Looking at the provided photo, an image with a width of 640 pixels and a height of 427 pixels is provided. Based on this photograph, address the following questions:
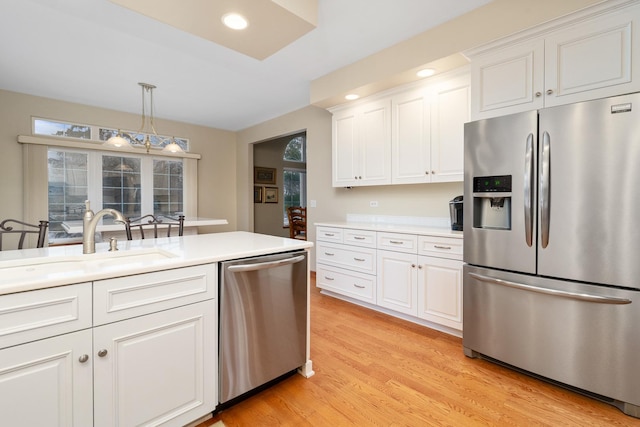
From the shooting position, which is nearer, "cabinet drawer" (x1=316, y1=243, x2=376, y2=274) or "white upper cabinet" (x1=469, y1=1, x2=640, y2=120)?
"white upper cabinet" (x1=469, y1=1, x2=640, y2=120)

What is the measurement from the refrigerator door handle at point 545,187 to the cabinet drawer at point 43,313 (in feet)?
7.98

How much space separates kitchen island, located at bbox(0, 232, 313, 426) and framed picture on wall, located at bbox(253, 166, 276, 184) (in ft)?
15.4

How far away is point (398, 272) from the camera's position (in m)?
2.85

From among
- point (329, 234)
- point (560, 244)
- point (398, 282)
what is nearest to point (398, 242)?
point (398, 282)

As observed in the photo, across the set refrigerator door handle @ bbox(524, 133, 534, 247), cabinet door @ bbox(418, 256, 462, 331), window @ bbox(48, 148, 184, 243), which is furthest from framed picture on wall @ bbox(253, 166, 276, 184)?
refrigerator door handle @ bbox(524, 133, 534, 247)

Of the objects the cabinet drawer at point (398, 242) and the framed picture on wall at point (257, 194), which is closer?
the cabinet drawer at point (398, 242)

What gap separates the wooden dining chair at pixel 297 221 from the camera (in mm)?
5422

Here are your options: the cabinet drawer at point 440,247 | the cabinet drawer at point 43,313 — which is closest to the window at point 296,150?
the cabinet drawer at point 440,247

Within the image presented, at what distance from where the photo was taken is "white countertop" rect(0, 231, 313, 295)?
1.10m

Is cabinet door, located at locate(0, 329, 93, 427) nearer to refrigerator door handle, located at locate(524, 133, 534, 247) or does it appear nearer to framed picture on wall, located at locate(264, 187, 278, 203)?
refrigerator door handle, located at locate(524, 133, 534, 247)

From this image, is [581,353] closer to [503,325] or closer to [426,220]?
[503,325]

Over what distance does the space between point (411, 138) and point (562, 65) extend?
1.31 metres

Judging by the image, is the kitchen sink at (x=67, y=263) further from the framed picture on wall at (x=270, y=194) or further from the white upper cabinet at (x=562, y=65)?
the framed picture on wall at (x=270, y=194)

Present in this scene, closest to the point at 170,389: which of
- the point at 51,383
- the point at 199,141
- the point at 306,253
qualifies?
the point at 51,383
